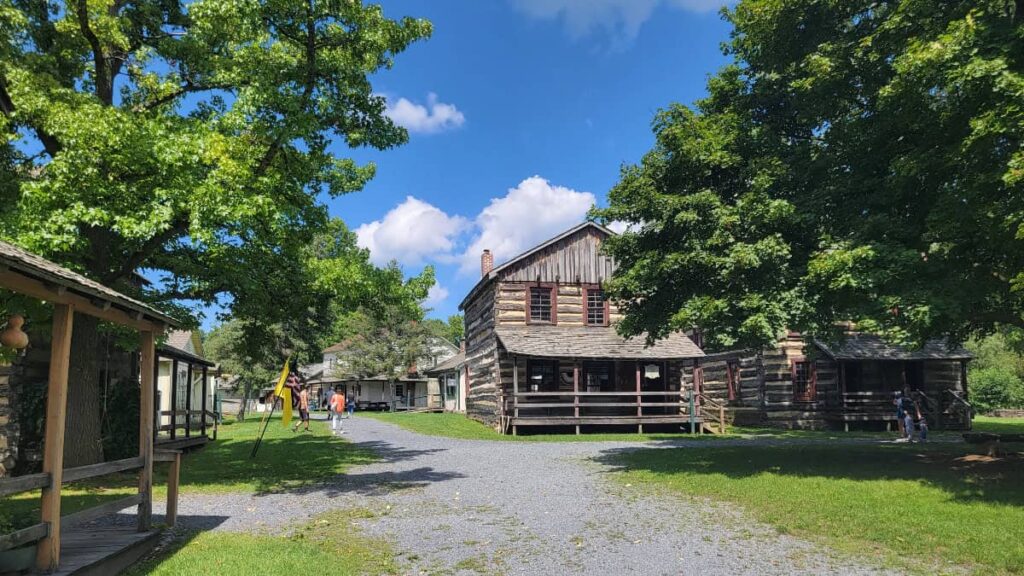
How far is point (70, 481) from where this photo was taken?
22.0 ft

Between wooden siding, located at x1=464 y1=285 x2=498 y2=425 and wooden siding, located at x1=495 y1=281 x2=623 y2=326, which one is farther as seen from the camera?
wooden siding, located at x1=464 y1=285 x2=498 y2=425

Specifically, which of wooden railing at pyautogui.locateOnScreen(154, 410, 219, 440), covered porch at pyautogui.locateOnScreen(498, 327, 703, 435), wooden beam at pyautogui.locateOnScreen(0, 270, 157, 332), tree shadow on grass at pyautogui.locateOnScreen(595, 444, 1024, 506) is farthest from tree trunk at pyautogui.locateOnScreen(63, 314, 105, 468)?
covered porch at pyautogui.locateOnScreen(498, 327, 703, 435)

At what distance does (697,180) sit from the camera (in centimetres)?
1411

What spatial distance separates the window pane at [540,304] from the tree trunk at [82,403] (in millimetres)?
16917

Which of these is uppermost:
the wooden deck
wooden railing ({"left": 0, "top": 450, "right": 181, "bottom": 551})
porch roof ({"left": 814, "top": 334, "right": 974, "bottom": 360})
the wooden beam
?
the wooden beam

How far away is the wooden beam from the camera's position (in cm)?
576

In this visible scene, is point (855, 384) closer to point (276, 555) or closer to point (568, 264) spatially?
point (568, 264)

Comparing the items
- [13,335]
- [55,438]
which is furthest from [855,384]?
[13,335]

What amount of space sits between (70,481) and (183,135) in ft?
20.9

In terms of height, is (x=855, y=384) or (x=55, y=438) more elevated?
(x=55, y=438)

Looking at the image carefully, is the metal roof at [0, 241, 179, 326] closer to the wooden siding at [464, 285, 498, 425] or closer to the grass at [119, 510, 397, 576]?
the grass at [119, 510, 397, 576]

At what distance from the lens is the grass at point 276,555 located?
672 cm

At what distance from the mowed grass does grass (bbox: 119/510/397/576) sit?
534cm

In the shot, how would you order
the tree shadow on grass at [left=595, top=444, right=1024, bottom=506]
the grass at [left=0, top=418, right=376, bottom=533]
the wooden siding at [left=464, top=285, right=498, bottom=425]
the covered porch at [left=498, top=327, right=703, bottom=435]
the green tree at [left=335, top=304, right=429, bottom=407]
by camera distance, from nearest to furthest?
1. the tree shadow on grass at [left=595, top=444, right=1024, bottom=506]
2. the grass at [left=0, top=418, right=376, bottom=533]
3. the covered porch at [left=498, top=327, right=703, bottom=435]
4. the wooden siding at [left=464, top=285, right=498, bottom=425]
5. the green tree at [left=335, top=304, right=429, bottom=407]
